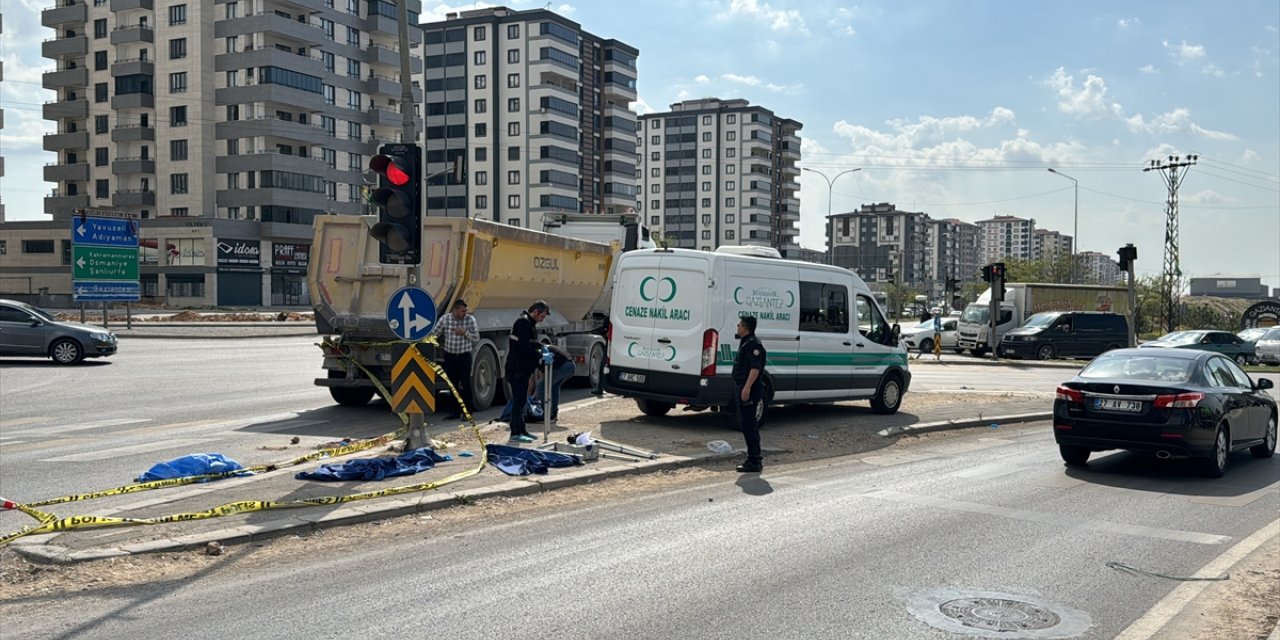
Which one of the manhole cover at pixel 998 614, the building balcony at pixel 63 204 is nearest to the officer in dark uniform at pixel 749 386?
the manhole cover at pixel 998 614

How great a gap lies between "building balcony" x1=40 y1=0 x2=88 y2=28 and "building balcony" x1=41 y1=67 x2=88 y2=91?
3.64 meters

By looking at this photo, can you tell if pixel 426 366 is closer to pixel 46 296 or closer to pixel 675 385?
pixel 675 385

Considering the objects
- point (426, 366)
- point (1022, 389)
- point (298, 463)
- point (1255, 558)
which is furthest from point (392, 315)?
point (1022, 389)

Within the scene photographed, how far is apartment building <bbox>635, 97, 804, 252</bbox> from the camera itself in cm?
13550

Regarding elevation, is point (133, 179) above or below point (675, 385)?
above

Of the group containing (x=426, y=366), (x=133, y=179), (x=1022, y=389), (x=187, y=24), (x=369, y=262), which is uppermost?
(x=187, y=24)

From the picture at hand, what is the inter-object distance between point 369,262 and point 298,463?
219 inches

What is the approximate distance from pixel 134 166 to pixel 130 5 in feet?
38.6

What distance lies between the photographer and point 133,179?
75312 millimetres

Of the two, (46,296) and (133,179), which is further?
(133,179)

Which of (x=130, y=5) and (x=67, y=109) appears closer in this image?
(x=130, y=5)

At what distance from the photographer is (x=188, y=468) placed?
9461 mm

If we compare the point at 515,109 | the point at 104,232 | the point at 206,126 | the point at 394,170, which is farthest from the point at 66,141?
the point at 394,170

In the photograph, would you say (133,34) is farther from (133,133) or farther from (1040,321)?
(1040,321)
